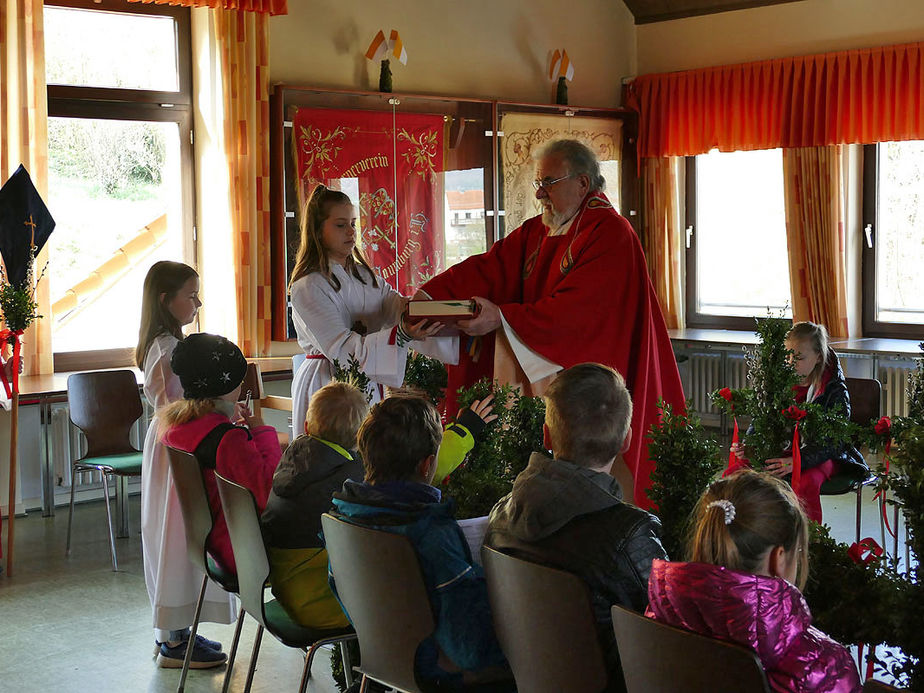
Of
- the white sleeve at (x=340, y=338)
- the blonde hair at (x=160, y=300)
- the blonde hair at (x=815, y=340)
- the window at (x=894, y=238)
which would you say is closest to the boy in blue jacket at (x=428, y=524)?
the white sleeve at (x=340, y=338)

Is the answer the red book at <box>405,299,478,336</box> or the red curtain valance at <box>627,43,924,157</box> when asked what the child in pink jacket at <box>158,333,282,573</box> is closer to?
the red book at <box>405,299,478,336</box>

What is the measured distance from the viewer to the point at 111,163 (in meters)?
6.32

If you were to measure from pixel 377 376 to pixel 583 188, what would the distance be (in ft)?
2.99

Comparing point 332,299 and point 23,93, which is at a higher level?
point 23,93

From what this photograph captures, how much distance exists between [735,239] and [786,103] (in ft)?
4.00

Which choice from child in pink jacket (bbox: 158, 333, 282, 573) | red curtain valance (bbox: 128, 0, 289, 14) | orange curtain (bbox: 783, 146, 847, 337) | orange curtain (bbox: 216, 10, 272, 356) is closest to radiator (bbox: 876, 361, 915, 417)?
orange curtain (bbox: 783, 146, 847, 337)

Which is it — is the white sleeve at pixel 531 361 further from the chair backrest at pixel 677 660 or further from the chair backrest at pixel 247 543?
the chair backrest at pixel 677 660

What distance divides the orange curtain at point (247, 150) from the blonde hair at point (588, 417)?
15.0 feet

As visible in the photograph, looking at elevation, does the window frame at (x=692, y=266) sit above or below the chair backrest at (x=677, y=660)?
above

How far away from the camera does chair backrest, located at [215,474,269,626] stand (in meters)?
2.61

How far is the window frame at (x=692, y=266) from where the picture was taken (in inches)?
335

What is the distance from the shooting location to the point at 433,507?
2.24 meters

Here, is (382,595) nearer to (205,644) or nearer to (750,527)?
(750,527)

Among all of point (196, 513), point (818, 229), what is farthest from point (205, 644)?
point (818, 229)
